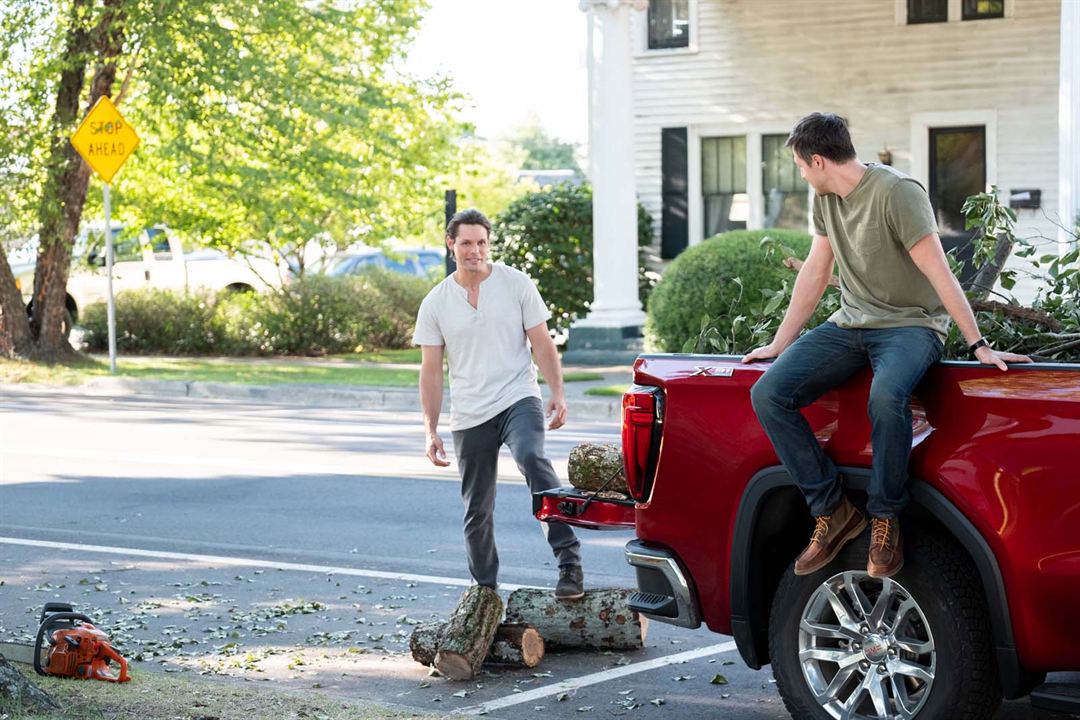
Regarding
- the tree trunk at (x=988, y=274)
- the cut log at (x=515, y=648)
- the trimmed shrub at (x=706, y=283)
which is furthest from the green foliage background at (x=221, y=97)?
A: the tree trunk at (x=988, y=274)

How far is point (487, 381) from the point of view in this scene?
692 centimetres

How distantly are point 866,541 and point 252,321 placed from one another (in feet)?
69.2

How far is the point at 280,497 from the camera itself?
11.1 metres

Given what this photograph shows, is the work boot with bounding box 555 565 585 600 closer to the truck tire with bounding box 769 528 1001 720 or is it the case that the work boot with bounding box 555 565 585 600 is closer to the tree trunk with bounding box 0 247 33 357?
the truck tire with bounding box 769 528 1001 720

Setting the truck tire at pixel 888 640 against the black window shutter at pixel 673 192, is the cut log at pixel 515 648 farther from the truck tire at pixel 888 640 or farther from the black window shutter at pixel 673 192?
the black window shutter at pixel 673 192

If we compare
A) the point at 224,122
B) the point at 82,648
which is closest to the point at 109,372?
the point at 224,122

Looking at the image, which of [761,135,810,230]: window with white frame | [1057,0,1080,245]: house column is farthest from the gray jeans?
[761,135,810,230]: window with white frame

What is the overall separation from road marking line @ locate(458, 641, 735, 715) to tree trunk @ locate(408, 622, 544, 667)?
25cm

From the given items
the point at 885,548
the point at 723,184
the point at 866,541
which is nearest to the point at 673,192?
the point at 723,184

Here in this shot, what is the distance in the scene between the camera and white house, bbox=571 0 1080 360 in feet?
70.0

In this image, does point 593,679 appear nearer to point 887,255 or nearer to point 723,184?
point 887,255

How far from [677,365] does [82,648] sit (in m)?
2.52

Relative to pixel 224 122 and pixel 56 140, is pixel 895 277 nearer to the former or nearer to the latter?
pixel 224 122

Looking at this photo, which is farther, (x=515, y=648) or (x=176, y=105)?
(x=176, y=105)
